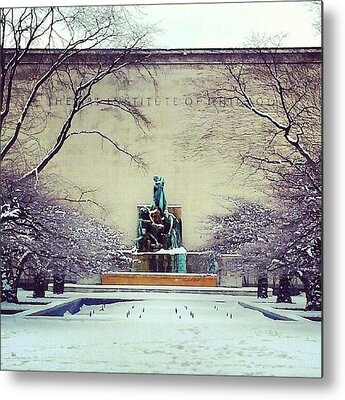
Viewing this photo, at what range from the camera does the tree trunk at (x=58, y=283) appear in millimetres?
2066

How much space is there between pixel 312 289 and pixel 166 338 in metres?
0.37

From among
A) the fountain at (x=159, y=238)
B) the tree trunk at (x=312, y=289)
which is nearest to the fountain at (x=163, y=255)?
the fountain at (x=159, y=238)

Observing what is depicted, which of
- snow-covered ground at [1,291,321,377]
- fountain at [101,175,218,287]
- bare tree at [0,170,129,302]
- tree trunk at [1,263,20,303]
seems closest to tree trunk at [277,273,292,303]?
snow-covered ground at [1,291,321,377]

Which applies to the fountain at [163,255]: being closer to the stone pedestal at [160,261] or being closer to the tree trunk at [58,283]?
the stone pedestal at [160,261]

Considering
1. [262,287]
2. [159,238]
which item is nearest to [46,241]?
[159,238]

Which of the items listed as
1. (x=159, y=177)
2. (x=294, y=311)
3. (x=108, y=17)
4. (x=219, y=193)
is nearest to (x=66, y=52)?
(x=108, y=17)

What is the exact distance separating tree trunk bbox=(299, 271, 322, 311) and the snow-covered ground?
0.9 inches

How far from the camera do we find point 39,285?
2.07m

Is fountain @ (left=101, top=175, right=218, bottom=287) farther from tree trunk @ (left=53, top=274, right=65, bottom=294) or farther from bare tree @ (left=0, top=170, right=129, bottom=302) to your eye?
tree trunk @ (left=53, top=274, right=65, bottom=294)

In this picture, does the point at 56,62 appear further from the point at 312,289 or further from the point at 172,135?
the point at 312,289

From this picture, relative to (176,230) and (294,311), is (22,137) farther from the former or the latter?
(294,311)

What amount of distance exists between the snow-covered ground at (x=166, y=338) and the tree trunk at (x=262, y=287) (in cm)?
2

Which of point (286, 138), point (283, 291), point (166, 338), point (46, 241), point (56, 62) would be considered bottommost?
point (166, 338)

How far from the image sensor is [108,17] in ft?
6.75
